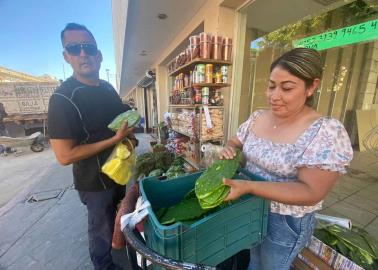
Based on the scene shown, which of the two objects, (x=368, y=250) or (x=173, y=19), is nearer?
(x=368, y=250)

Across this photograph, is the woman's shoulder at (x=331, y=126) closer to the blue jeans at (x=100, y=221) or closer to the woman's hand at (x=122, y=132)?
the woman's hand at (x=122, y=132)

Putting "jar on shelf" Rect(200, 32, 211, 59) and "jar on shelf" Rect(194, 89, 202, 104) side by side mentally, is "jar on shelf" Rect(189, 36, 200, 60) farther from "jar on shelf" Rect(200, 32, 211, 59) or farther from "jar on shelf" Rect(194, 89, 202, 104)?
"jar on shelf" Rect(194, 89, 202, 104)

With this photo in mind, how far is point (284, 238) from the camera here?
3.24 ft

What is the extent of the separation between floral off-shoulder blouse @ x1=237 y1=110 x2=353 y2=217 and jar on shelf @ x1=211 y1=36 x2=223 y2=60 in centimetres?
123

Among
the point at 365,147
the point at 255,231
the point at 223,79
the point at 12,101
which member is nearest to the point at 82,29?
the point at 223,79

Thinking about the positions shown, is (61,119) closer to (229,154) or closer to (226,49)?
(229,154)

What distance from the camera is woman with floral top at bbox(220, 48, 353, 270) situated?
75 cm

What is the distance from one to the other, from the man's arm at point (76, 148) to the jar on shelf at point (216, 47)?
3.95 feet

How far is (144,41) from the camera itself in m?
4.19

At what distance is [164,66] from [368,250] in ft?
19.4

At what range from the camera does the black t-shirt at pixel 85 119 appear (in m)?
1.23

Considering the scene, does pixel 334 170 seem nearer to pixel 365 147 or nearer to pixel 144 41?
pixel 144 41

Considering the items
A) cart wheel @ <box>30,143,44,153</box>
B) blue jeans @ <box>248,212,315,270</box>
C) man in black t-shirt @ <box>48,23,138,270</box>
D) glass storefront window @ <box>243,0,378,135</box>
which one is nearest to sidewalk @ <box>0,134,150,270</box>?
man in black t-shirt @ <box>48,23,138,270</box>

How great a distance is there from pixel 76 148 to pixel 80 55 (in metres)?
0.69
